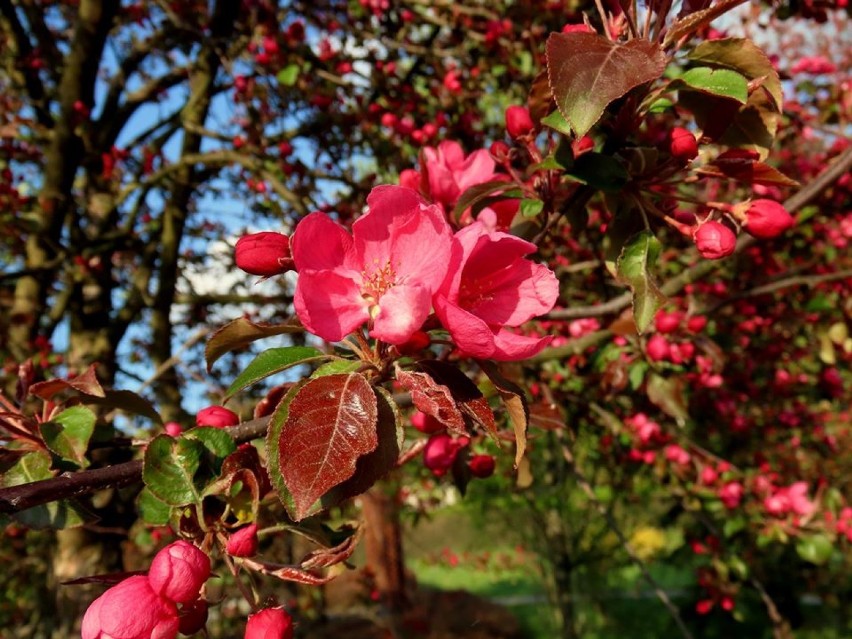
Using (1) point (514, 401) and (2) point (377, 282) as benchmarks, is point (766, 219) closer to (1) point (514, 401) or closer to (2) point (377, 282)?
(1) point (514, 401)

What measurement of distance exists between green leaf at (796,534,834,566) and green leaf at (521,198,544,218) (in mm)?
2541

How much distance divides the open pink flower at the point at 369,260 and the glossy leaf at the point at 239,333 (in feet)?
0.36

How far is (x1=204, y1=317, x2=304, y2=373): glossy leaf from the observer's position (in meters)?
0.96

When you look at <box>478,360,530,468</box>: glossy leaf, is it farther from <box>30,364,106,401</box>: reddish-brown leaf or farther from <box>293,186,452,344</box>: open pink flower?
<box>30,364,106,401</box>: reddish-brown leaf

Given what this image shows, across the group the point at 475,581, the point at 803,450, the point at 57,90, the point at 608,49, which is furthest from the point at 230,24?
the point at 475,581

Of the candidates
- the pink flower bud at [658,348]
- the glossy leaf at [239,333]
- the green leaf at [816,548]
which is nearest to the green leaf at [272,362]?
the glossy leaf at [239,333]

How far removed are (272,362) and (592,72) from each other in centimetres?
61

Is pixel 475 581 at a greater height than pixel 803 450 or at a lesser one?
lesser

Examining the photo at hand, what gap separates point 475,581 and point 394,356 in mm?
11803

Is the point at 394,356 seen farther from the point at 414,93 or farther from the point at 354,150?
the point at 354,150

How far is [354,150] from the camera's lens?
11.8ft

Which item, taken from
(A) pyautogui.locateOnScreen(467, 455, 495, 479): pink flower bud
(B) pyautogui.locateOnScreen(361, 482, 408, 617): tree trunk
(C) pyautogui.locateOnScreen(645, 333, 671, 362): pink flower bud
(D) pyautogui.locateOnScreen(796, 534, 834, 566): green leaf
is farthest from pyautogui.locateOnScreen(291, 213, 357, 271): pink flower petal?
(B) pyautogui.locateOnScreen(361, 482, 408, 617): tree trunk

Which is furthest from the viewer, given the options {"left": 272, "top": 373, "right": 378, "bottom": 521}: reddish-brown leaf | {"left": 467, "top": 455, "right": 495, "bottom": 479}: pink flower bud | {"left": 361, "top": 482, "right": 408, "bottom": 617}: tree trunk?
{"left": 361, "top": 482, "right": 408, "bottom": 617}: tree trunk

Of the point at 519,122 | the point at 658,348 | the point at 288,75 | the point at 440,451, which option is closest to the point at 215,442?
the point at 440,451
